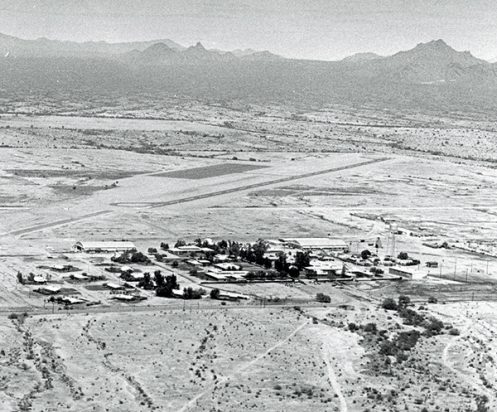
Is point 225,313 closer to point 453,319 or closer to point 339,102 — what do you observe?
point 453,319

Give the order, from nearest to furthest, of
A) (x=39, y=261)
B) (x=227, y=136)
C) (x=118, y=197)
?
1. (x=39, y=261)
2. (x=118, y=197)
3. (x=227, y=136)

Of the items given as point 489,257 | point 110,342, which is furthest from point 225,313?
point 489,257

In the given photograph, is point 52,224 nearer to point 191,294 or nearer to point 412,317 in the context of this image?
point 191,294

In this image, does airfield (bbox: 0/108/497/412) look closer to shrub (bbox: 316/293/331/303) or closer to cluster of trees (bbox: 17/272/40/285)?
shrub (bbox: 316/293/331/303)

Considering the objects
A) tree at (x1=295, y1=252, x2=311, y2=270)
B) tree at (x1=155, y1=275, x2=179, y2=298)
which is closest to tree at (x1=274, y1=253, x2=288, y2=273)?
tree at (x1=295, y1=252, x2=311, y2=270)

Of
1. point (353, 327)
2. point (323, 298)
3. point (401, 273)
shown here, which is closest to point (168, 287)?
point (323, 298)

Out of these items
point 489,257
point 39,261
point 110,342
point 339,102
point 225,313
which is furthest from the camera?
point 339,102

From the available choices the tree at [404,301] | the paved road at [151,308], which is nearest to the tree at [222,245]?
the paved road at [151,308]
